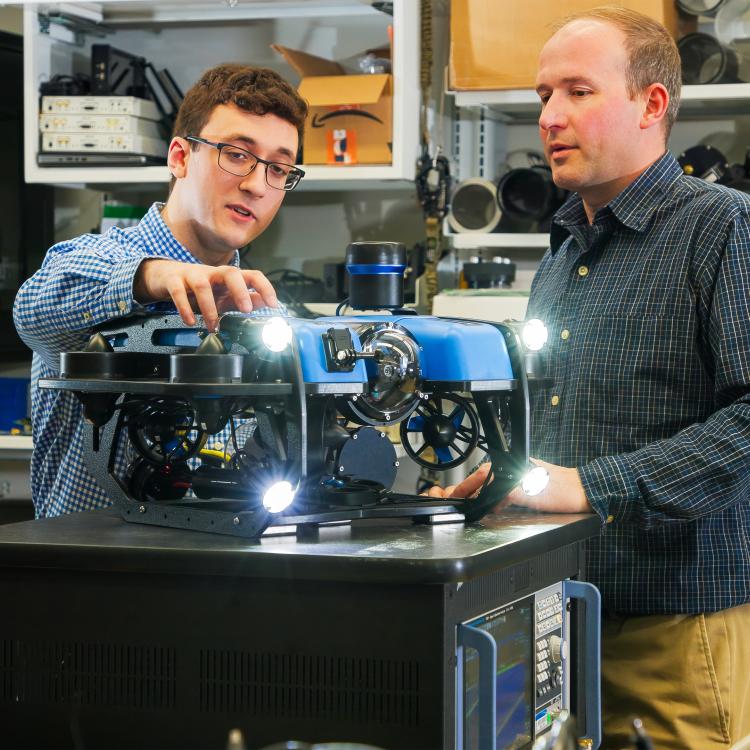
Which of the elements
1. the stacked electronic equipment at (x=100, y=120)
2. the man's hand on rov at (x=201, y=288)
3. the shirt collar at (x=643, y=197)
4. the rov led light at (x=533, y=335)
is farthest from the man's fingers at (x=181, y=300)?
the stacked electronic equipment at (x=100, y=120)

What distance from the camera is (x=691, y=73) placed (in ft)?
9.07

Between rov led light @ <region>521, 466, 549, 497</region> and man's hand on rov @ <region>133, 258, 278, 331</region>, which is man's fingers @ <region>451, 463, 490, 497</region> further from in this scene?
man's hand on rov @ <region>133, 258, 278, 331</region>

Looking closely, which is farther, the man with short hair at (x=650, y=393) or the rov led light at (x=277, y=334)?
the man with short hair at (x=650, y=393)

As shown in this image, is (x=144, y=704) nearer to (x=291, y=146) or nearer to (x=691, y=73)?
(x=291, y=146)

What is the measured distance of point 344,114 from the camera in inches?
117

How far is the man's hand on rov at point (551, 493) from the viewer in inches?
49.6

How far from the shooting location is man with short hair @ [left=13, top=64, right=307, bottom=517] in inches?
49.1

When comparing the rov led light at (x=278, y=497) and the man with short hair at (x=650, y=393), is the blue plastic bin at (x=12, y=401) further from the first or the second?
the rov led light at (x=278, y=497)

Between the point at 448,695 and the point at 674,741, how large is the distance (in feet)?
2.11

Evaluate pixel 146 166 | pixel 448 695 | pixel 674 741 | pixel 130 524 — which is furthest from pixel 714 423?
pixel 146 166

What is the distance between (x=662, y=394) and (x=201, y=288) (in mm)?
634

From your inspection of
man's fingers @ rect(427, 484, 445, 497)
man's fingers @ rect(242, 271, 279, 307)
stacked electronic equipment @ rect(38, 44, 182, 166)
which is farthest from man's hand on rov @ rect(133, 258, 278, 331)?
stacked electronic equipment @ rect(38, 44, 182, 166)

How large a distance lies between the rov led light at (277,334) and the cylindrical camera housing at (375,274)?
0.58 ft

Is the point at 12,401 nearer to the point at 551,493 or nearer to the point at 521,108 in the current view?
the point at 521,108
